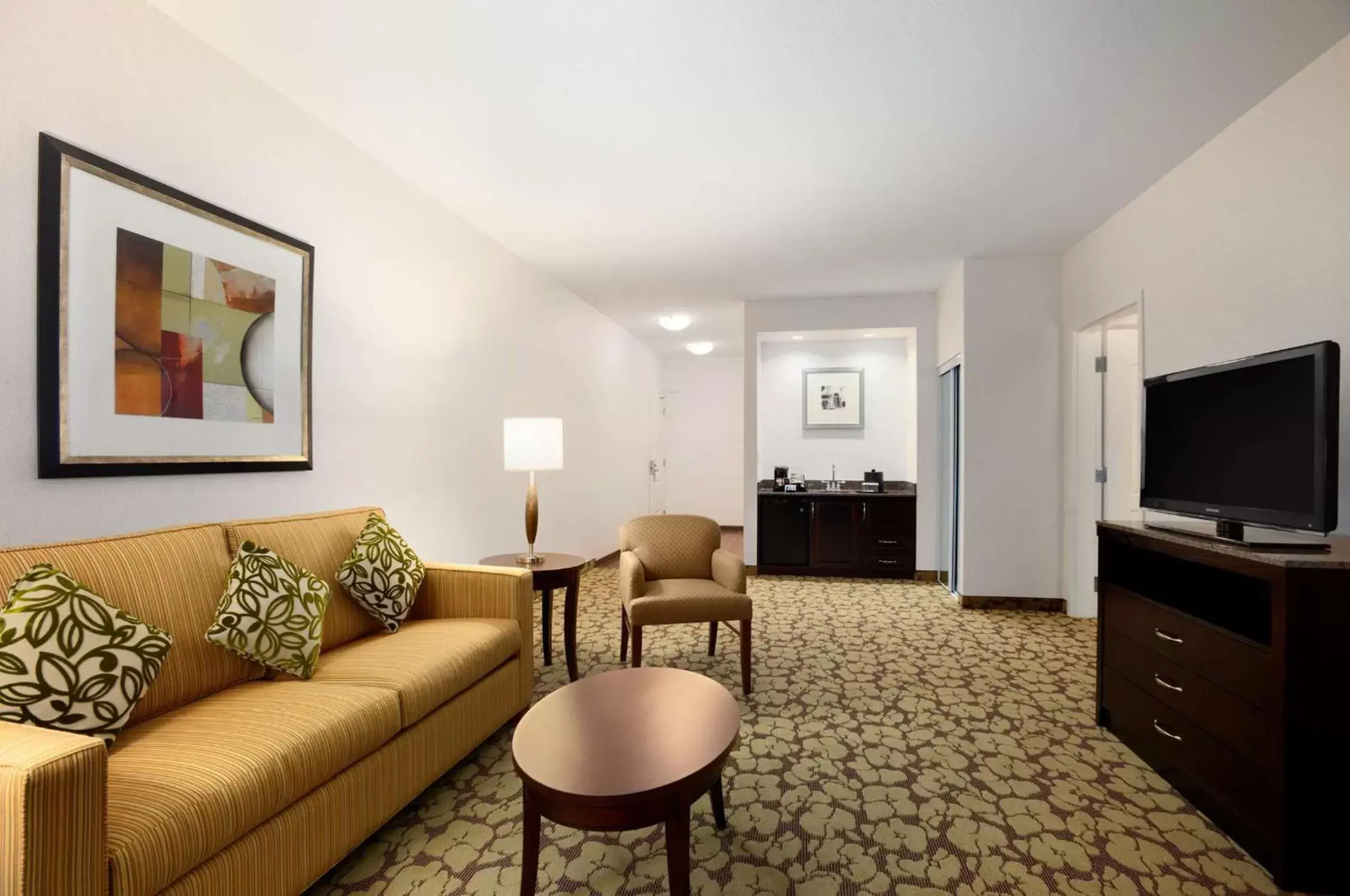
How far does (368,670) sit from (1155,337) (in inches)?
162

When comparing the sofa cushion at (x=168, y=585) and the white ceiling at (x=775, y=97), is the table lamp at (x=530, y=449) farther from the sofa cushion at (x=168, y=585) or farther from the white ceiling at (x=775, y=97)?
the sofa cushion at (x=168, y=585)

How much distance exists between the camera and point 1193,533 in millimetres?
2246

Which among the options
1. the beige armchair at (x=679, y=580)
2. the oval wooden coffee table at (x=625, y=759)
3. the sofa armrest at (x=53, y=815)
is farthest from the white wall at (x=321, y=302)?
the oval wooden coffee table at (x=625, y=759)

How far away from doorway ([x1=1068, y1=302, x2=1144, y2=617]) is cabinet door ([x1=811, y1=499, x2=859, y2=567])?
1841 millimetres

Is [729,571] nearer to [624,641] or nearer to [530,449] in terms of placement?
[624,641]

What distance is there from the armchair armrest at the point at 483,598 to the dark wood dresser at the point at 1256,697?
97.5 inches

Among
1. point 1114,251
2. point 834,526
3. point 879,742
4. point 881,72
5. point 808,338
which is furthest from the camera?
point 808,338

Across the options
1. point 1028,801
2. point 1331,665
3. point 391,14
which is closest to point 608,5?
point 391,14

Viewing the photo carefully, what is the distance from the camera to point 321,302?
2.83 meters

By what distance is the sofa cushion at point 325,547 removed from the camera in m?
2.23

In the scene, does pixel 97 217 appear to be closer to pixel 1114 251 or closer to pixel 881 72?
pixel 881 72

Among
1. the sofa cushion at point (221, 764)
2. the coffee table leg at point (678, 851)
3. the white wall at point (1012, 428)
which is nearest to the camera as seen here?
the sofa cushion at point (221, 764)

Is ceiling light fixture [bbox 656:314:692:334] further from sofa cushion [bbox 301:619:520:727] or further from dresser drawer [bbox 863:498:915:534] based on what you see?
sofa cushion [bbox 301:619:520:727]

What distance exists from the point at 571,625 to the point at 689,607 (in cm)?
63
